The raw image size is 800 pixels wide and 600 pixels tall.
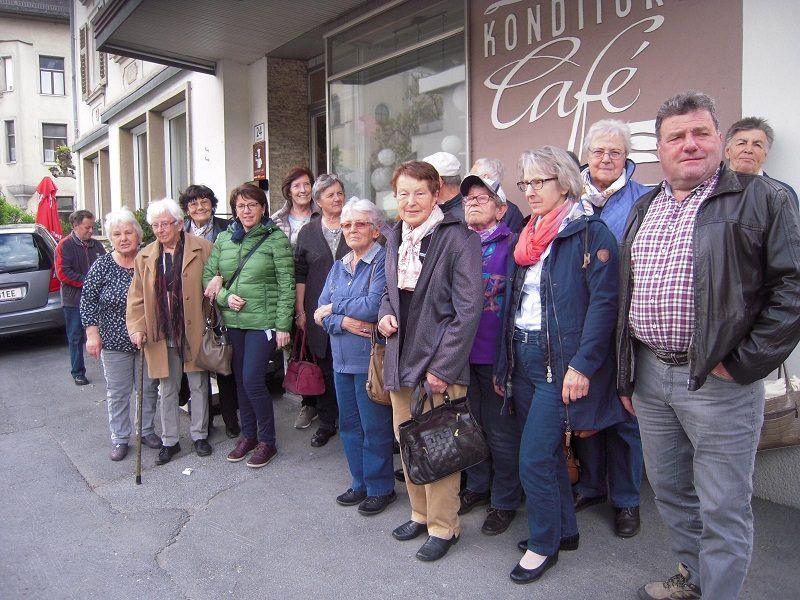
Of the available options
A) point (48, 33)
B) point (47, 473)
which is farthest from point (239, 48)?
point (48, 33)

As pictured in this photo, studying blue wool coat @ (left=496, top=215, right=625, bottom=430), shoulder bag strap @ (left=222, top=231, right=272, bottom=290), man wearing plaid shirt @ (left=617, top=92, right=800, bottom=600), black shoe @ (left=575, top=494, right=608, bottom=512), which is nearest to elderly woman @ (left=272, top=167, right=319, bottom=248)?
shoulder bag strap @ (left=222, top=231, right=272, bottom=290)

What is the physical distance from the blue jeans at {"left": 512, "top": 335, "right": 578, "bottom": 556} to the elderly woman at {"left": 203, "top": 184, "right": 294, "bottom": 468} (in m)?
1.97

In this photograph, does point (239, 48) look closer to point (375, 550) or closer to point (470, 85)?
point (470, 85)

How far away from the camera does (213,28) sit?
7.39m

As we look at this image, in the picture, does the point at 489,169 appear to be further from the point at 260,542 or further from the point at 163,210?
the point at 260,542

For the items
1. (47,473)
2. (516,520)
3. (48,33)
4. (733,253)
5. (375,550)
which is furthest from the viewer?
(48,33)

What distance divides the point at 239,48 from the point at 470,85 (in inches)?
153

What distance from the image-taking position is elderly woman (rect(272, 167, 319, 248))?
4.98 meters

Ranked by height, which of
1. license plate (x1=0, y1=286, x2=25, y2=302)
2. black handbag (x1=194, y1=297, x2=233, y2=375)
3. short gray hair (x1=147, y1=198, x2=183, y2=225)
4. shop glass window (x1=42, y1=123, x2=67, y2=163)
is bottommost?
black handbag (x1=194, y1=297, x2=233, y2=375)

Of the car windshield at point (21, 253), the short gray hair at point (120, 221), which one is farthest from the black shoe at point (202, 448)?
Result: the car windshield at point (21, 253)

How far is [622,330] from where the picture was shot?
2.49 m

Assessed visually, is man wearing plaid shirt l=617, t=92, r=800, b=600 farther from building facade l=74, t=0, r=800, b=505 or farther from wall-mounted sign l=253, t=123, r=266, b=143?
wall-mounted sign l=253, t=123, r=266, b=143

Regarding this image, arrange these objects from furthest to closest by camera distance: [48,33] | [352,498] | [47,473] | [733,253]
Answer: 1. [48,33]
2. [47,473]
3. [352,498]
4. [733,253]

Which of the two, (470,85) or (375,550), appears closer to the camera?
(375,550)
